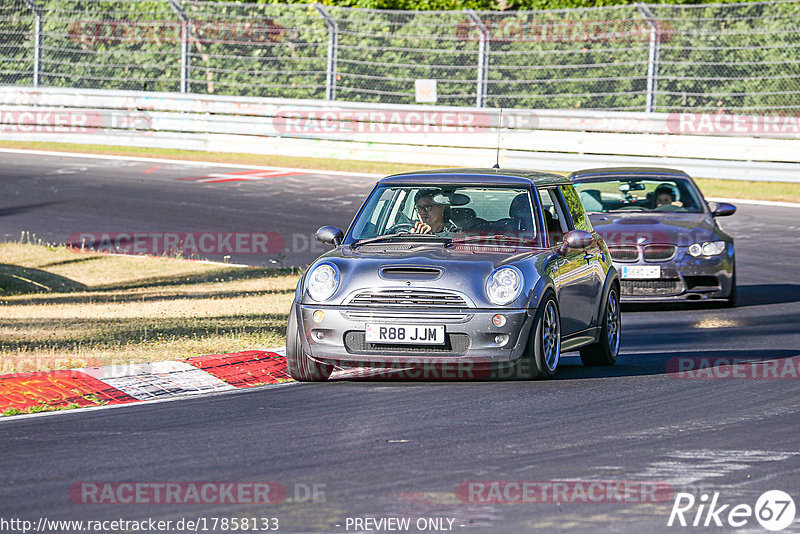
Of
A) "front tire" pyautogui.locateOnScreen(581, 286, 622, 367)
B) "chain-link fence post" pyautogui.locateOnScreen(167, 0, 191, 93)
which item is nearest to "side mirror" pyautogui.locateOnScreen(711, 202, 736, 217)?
"front tire" pyautogui.locateOnScreen(581, 286, 622, 367)

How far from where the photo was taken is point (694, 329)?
1245 cm

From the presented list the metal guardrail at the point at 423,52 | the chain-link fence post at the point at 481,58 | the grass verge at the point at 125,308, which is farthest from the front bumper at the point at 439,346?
the chain-link fence post at the point at 481,58

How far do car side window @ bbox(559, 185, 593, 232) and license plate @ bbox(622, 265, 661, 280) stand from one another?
3.37 m

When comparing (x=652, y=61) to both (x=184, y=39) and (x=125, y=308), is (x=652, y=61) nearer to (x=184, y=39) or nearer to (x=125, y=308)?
(x=184, y=39)

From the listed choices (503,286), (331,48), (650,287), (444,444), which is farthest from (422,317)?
(331,48)

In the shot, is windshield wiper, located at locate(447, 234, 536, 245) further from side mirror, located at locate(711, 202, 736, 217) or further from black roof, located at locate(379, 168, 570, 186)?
side mirror, located at locate(711, 202, 736, 217)

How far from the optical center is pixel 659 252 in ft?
46.1

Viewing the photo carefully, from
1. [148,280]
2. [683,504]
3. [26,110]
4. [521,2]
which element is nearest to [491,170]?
[683,504]

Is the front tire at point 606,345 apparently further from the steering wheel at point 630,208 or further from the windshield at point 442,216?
the steering wheel at point 630,208

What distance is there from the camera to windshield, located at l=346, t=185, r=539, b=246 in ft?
31.2

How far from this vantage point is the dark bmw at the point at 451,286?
28.1 feet

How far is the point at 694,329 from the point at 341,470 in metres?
6.89

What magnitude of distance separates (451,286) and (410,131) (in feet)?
63.5

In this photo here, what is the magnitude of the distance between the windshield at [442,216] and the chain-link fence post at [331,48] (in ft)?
62.6
